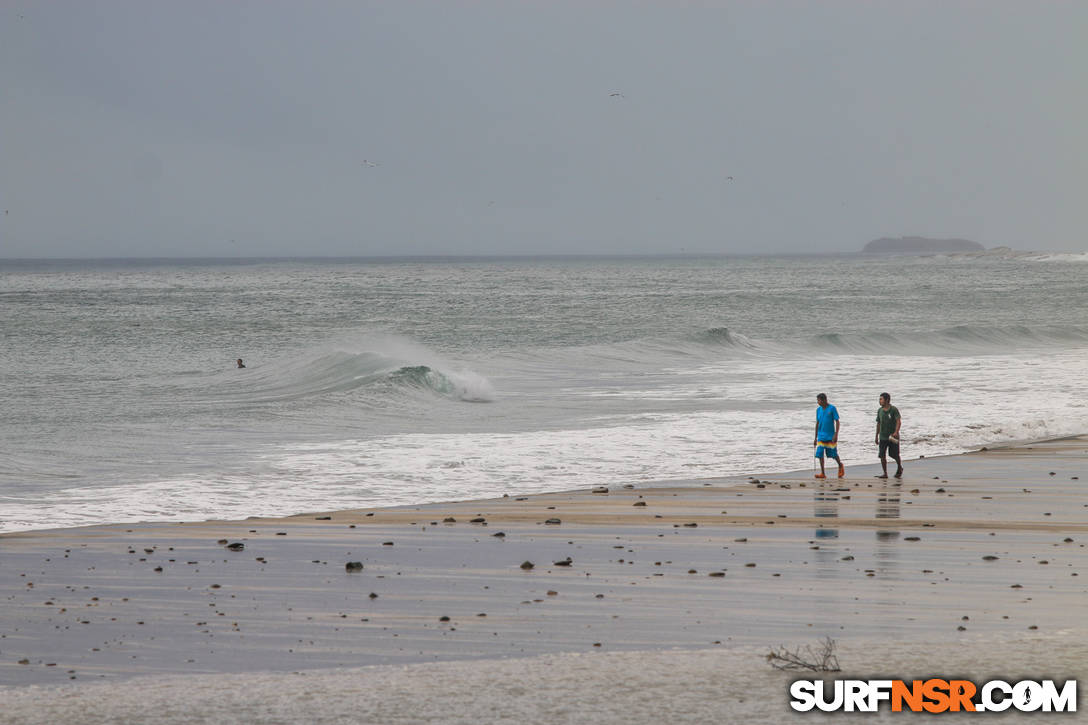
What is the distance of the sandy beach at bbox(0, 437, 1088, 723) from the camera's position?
7418mm

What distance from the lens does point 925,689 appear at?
24.0 ft

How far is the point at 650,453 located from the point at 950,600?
383 inches

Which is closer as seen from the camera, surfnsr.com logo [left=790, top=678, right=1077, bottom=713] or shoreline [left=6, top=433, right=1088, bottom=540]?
surfnsr.com logo [left=790, top=678, right=1077, bottom=713]

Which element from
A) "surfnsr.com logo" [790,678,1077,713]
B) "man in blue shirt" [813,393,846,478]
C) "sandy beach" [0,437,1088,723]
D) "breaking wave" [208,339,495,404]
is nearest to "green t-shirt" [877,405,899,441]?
"man in blue shirt" [813,393,846,478]

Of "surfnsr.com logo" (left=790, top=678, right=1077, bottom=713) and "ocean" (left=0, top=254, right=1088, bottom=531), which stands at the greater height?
"surfnsr.com logo" (left=790, top=678, right=1077, bottom=713)

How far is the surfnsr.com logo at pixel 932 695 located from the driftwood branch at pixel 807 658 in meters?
0.25

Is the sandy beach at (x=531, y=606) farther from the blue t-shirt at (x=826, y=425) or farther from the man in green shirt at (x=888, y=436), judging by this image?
the blue t-shirt at (x=826, y=425)

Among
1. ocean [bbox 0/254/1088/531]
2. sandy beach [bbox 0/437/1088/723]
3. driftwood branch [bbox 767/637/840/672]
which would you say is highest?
driftwood branch [bbox 767/637/840/672]

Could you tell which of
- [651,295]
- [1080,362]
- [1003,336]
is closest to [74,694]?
[1080,362]

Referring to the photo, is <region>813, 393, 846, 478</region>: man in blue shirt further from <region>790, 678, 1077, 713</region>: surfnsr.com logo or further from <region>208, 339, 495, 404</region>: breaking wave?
<region>208, 339, 495, 404</region>: breaking wave

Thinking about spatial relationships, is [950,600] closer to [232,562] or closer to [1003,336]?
[232,562]

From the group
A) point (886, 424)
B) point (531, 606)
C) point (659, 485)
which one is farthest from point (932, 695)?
point (886, 424)

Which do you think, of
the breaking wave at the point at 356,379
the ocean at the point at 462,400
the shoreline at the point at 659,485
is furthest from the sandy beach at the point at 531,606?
the breaking wave at the point at 356,379

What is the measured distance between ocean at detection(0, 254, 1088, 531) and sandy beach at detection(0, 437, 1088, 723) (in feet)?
8.85
